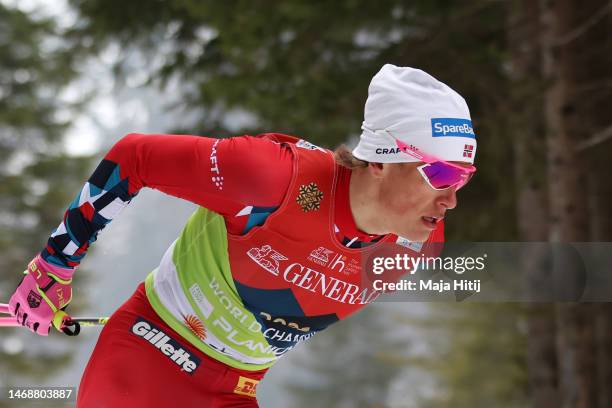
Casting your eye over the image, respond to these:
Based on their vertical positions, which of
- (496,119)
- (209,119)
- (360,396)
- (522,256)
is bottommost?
(360,396)

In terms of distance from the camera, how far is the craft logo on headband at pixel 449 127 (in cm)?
277

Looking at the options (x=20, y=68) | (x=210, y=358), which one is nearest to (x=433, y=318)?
(x=20, y=68)

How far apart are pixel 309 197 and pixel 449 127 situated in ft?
1.64

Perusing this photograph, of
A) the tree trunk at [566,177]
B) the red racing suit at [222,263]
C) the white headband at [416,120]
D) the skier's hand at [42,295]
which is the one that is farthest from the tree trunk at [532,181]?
the skier's hand at [42,295]

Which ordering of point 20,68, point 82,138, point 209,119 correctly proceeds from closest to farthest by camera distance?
point 209,119 < point 20,68 < point 82,138

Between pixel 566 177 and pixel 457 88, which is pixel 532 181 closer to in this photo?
pixel 566 177

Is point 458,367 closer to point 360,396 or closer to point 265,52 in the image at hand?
point 265,52

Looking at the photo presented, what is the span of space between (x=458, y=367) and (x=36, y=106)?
898 cm

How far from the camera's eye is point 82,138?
1794cm

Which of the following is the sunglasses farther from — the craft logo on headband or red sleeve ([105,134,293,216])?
red sleeve ([105,134,293,216])

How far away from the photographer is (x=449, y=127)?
278 cm

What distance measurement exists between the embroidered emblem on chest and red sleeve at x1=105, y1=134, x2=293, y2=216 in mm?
63

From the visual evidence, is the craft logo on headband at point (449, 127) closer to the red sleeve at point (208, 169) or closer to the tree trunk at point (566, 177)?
the red sleeve at point (208, 169)

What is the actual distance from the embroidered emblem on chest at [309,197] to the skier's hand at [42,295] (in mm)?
822
